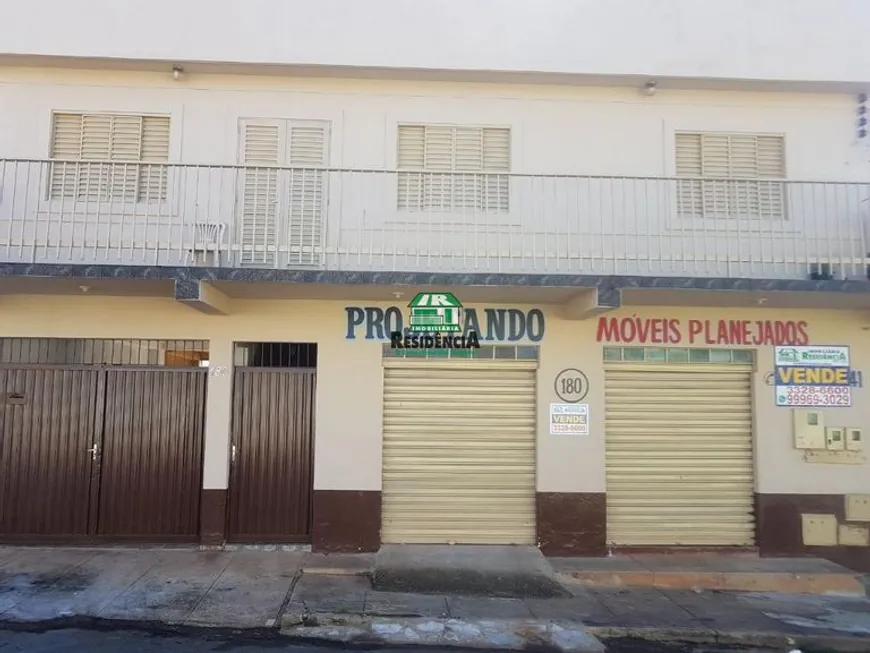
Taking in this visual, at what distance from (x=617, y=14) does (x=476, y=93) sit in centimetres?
214

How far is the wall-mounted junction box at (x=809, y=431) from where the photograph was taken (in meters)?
8.83

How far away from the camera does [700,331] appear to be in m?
9.03

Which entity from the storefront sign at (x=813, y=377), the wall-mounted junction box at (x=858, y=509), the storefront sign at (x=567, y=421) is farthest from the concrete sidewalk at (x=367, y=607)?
the storefront sign at (x=813, y=377)

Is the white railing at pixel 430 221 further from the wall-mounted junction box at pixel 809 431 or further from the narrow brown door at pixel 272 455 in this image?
the wall-mounted junction box at pixel 809 431

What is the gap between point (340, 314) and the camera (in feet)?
29.1

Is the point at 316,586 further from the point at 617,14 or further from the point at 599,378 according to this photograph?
the point at 617,14

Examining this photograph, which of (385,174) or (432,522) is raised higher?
(385,174)

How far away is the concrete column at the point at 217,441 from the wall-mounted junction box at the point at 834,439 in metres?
7.83

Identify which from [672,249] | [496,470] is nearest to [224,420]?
[496,470]

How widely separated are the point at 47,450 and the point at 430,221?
578cm

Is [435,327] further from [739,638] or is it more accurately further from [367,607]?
[739,638]

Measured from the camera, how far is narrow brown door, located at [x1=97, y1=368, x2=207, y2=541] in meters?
8.67

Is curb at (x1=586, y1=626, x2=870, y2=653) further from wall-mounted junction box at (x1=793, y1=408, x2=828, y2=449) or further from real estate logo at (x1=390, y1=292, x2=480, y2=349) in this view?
real estate logo at (x1=390, y1=292, x2=480, y2=349)

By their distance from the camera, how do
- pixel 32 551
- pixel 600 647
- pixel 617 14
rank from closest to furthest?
pixel 600 647
pixel 32 551
pixel 617 14
